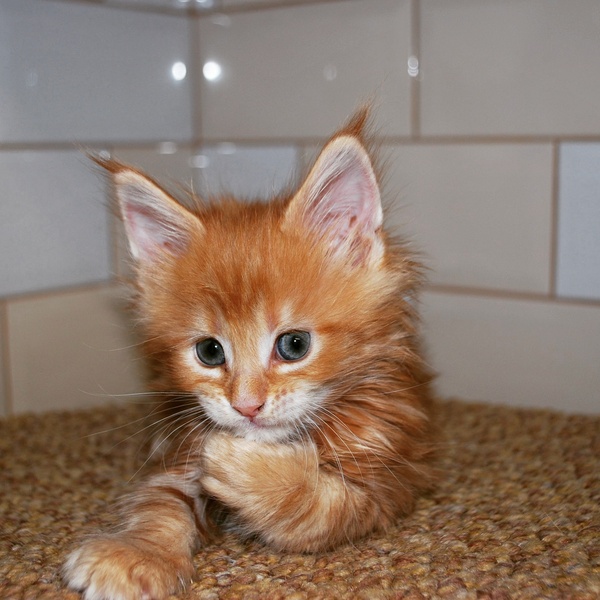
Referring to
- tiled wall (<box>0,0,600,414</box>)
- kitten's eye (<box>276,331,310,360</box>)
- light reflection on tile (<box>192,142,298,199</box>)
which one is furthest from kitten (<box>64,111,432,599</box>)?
light reflection on tile (<box>192,142,298,199</box>)

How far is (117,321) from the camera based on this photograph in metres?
2.43

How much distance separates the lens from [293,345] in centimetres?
146

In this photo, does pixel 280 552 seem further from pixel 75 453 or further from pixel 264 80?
pixel 264 80

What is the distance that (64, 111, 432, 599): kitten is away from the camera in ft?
4.56

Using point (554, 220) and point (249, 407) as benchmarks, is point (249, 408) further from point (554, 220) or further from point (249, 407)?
point (554, 220)

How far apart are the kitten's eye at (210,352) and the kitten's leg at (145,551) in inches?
8.5

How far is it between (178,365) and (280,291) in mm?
250

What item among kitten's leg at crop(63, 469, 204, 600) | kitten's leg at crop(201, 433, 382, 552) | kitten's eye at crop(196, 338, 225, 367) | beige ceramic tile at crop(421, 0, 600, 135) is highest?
beige ceramic tile at crop(421, 0, 600, 135)

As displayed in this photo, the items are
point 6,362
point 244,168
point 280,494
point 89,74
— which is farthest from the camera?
point 244,168

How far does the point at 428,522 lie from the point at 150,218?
30.3 inches

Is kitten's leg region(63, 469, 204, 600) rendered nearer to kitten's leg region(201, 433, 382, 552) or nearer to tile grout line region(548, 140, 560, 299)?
kitten's leg region(201, 433, 382, 552)

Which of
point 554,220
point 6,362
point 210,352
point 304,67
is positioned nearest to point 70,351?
point 6,362

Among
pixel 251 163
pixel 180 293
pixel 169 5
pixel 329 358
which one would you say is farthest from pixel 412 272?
pixel 169 5

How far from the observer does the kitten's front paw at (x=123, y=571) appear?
1.23m
